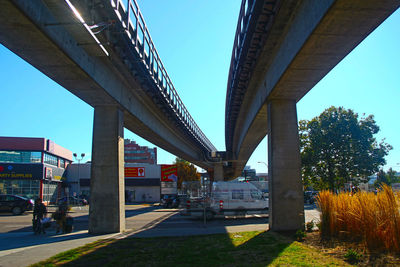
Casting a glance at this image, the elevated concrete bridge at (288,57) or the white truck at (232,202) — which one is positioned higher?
the elevated concrete bridge at (288,57)

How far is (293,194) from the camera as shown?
1313cm

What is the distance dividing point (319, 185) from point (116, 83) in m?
33.5

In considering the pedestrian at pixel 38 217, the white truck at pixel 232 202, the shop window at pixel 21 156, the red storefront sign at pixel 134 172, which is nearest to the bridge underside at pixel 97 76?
the pedestrian at pixel 38 217

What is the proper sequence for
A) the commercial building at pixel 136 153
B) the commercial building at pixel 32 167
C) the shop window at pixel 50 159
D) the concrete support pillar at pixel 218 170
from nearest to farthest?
the commercial building at pixel 32 167
the shop window at pixel 50 159
the concrete support pillar at pixel 218 170
the commercial building at pixel 136 153

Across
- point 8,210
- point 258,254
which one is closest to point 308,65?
point 258,254

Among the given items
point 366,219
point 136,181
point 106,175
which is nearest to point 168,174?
point 136,181

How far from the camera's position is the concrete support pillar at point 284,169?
12945 mm

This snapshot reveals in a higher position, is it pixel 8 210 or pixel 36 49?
pixel 36 49

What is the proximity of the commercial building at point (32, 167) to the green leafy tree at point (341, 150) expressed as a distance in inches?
1388

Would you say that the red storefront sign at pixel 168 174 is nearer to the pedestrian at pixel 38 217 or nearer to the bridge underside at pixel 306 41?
the pedestrian at pixel 38 217

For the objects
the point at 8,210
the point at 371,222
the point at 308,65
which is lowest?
the point at 8,210

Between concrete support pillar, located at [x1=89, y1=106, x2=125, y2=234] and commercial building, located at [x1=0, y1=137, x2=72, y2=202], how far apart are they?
3201 cm

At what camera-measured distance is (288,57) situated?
10219mm

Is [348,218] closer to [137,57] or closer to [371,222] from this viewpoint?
[371,222]
